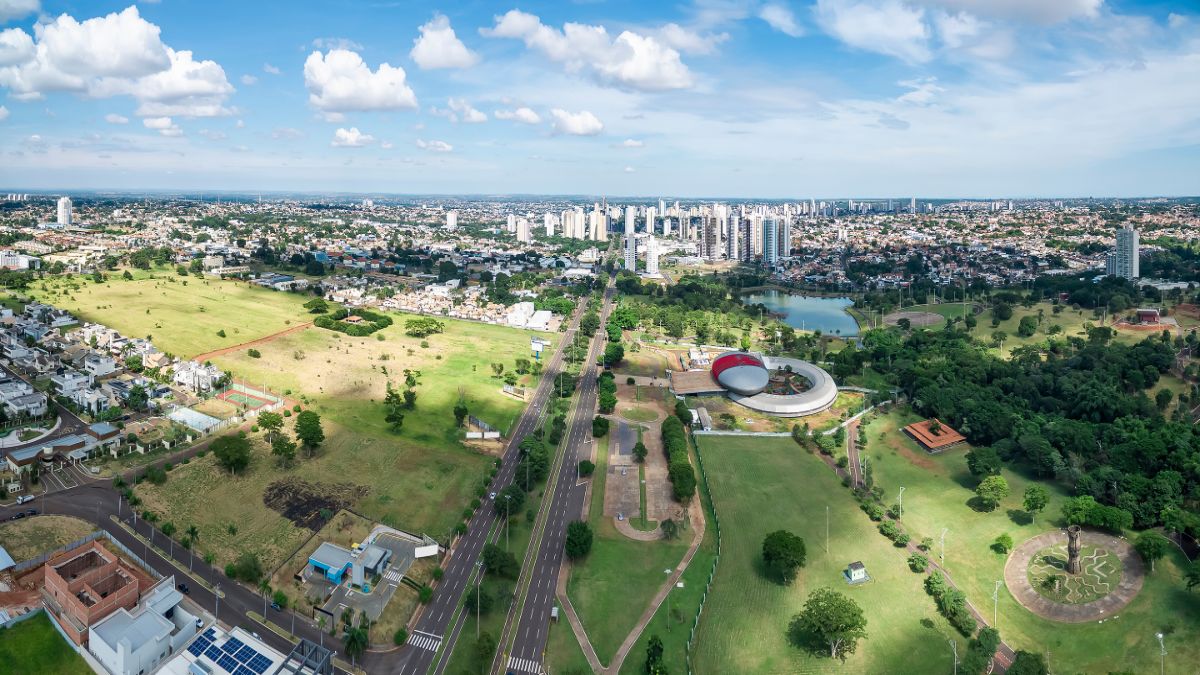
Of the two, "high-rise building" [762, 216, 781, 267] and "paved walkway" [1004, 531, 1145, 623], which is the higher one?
"high-rise building" [762, 216, 781, 267]

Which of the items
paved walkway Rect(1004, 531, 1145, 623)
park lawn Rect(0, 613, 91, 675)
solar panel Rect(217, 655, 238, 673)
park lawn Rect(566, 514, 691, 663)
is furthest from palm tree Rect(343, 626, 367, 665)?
paved walkway Rect(1004, 531, 1145, 623)

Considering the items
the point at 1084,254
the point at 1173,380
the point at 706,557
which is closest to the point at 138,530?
the point at 706,557

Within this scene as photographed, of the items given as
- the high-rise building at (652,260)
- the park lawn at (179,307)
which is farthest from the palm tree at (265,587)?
the high-rise building at (652,260)

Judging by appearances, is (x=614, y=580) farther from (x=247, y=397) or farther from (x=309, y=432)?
(x=247, y=397)

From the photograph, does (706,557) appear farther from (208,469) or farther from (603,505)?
(208,469)

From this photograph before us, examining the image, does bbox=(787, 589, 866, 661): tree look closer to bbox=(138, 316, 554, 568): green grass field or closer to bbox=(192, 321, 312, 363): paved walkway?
bbox=(138, 316, 554, 568): green grass field

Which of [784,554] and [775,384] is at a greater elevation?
[775,384]

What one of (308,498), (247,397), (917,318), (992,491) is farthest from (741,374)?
(917,318)

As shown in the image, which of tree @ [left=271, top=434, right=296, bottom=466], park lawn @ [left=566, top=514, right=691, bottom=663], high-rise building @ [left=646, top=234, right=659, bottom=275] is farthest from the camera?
high-rise building @ [left=646, top=234, right=659, bottom=275]
